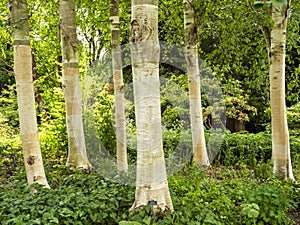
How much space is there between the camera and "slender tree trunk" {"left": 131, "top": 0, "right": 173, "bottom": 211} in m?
2.95

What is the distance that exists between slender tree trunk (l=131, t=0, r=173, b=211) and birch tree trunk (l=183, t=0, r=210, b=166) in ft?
10.1

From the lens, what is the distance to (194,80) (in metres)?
6.09

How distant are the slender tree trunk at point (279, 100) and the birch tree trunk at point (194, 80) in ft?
5.44

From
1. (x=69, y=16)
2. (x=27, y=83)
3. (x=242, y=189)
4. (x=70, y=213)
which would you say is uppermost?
(x=69, y=16)

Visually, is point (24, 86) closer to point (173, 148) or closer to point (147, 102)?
point (147, 102)

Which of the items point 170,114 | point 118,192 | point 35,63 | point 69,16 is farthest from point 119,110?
point 35,63

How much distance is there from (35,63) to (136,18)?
37.2 ft

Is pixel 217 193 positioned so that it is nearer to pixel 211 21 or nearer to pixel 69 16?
pixel 69 16

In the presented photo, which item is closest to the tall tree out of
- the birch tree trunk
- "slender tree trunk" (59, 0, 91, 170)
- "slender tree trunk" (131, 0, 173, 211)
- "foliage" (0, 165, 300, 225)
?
"foliage" (0, 165, 300, 225)

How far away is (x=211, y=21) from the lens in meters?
6.75

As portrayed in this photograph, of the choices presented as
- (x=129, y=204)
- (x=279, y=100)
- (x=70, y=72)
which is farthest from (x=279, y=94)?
(x=70, y=72)

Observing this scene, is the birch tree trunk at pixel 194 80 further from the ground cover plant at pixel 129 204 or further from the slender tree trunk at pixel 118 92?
the ground cover plant at pixel 129 204

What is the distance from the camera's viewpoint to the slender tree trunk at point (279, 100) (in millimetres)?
4594

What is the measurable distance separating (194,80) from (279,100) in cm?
182
